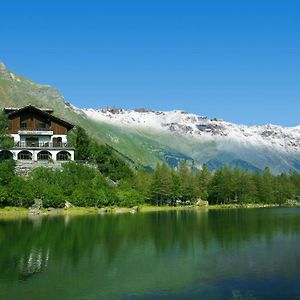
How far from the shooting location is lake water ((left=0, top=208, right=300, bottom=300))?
120 ft

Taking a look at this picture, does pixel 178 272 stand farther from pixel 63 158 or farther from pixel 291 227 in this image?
pixel 63 158

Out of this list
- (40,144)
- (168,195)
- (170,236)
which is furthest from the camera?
(168,195)

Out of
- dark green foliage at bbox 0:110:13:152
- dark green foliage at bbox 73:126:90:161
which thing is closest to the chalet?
dark green foliage at bbox 0:110:13:152

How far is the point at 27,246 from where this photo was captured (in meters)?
57.7

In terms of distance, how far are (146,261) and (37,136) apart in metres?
80.2

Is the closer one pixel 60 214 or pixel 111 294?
pixel 111 294

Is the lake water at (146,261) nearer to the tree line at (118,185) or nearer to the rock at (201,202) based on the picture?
the tree line at (118,185)

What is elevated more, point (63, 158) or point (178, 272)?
point (63, 158)

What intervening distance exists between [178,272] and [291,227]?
149 ft

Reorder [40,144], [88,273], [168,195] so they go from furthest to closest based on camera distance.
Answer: [168,195], [40,144], [88,273]

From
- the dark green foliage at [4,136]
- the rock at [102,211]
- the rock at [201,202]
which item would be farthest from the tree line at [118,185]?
the rock at [102,211]

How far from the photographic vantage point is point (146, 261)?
49219 mm

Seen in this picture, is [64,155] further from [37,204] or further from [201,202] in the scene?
[201,202]

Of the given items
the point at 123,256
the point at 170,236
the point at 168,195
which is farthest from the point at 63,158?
the point at 123,256
